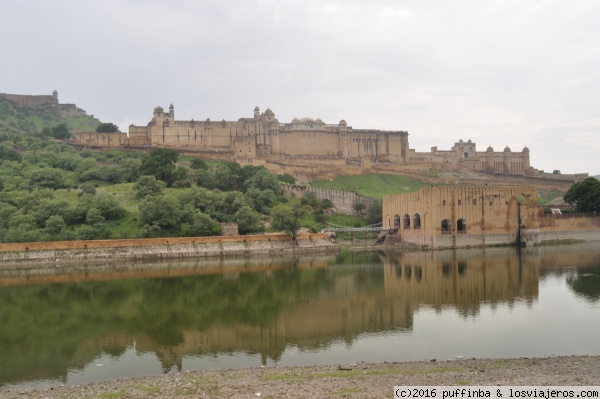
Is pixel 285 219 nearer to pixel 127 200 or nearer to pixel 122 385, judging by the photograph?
pixel 127 200

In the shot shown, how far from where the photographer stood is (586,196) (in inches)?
1893

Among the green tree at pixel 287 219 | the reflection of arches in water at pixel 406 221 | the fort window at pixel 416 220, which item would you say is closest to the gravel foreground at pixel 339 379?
the green tree at pixel 287 219

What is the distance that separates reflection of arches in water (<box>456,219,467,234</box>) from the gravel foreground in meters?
31.3

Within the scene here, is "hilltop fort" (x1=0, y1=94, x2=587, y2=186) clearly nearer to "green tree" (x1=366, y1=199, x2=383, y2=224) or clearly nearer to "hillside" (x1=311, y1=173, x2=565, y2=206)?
"hillside" (x1=311, y1=173, x2=565, y2=206)

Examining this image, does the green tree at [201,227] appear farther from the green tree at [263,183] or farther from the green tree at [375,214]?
the green tree at [375,214]

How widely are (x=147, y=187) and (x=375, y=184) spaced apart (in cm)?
3169

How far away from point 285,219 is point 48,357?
28.4 metres

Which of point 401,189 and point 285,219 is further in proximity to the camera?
point 401,189

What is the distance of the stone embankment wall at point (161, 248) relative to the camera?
3600 cm

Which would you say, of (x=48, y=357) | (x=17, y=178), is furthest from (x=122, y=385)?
(x=17, y=178)

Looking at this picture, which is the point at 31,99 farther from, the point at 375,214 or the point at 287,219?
the point at 287,219

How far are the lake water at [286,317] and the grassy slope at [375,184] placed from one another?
33939 mm

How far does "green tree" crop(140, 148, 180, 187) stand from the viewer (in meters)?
52.3

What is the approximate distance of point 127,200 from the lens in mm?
46656
